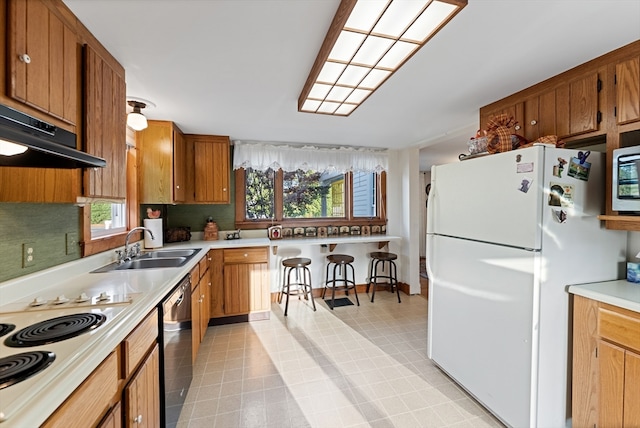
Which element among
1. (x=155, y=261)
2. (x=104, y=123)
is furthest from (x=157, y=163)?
(x=104, y=123)

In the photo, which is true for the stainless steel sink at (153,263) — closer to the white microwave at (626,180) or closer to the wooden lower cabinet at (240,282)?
the wooden lower cabinet at (240,282)

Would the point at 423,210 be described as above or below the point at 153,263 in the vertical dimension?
above

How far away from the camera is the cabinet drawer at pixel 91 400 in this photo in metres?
0.69

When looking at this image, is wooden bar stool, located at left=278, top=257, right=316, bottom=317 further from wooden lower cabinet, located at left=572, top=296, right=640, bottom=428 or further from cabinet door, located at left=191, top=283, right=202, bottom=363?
wooden lower cabinet, located at left=572, top=296, right=640, bottom=428

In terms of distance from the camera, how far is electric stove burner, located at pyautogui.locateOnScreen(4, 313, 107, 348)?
85 centimetres

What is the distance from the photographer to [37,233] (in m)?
1.42

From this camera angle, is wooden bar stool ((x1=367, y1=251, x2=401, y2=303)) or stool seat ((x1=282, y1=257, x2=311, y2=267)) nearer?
stool seat ((x1=282, y1=257, x2=311, y2=267))

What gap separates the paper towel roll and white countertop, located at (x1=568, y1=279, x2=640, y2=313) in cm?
342

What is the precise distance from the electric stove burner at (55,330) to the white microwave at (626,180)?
259 cm

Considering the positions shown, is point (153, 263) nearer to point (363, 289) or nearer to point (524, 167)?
point (524, 167)

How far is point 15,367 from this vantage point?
0.71 meters

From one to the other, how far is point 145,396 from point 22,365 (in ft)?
2.11

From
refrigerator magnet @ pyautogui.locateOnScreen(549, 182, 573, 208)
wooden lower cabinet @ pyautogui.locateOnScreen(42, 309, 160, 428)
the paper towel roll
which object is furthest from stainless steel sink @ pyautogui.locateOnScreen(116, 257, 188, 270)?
refrigerator magnet @ pyautogui.locateOnScreen(549, 182, 573, 208)

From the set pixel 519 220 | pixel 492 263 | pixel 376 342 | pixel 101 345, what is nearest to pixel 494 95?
pixel 519 220
